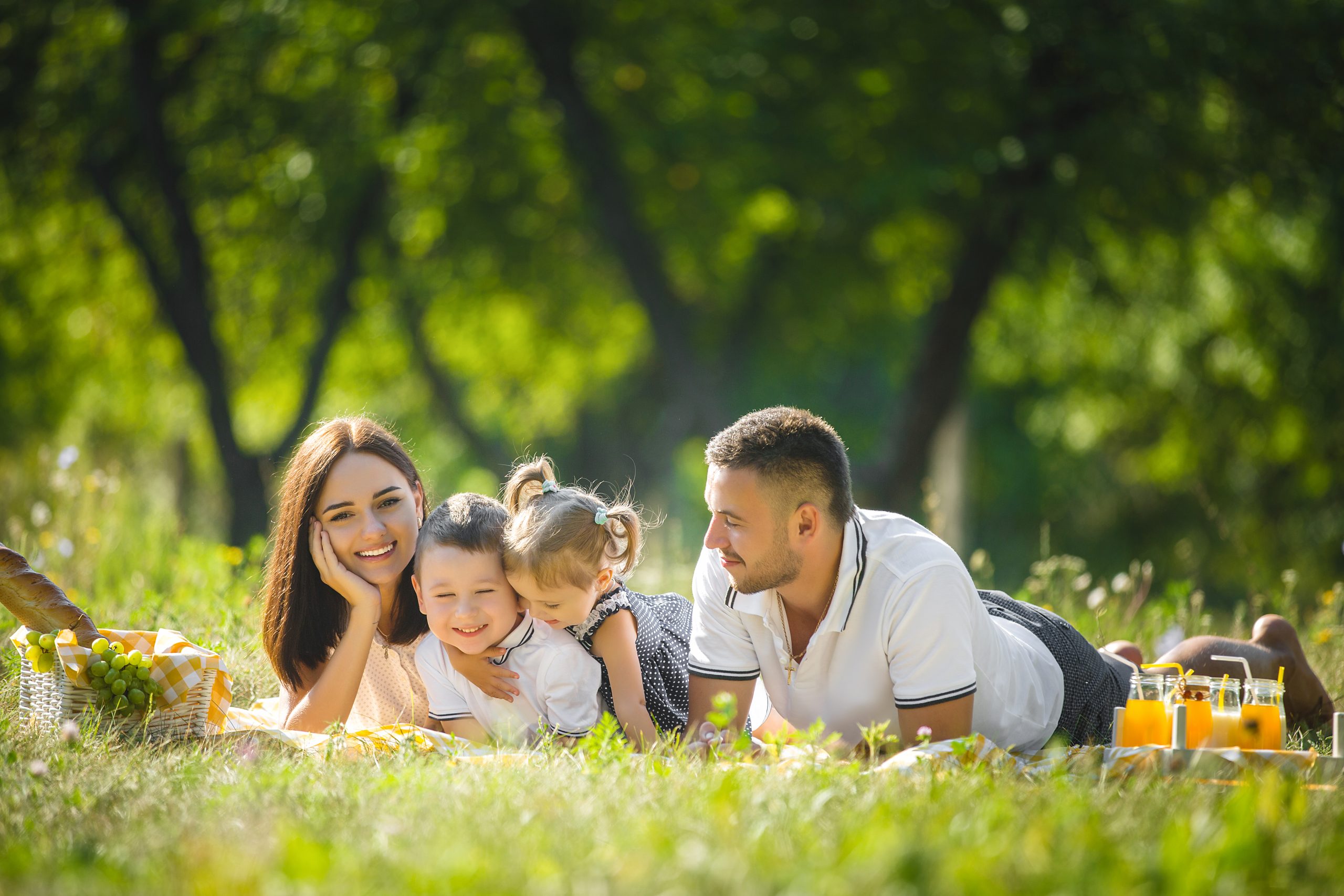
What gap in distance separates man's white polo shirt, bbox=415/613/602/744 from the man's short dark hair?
1.00 m

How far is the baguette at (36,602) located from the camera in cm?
379

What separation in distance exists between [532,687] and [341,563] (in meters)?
0.94

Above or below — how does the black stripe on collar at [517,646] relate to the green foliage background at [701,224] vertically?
below

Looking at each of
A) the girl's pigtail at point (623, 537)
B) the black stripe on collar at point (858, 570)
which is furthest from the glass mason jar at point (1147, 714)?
the girl's pigtail at point (623, 537)

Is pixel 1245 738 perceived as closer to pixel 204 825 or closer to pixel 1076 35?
pixel 204 825

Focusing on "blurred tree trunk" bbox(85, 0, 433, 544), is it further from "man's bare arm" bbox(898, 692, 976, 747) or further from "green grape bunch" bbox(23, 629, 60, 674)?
"man's bare arm" bbox(898, 692, 976, 747)

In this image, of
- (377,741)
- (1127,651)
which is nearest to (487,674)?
(377,741)

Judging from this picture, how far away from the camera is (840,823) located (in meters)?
2.38

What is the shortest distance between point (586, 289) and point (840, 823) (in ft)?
38.7

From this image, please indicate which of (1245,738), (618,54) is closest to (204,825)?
(1245,738)

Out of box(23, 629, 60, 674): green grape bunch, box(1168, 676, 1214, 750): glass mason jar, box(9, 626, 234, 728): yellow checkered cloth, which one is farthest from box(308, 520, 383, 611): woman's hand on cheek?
box(1168, 676, 1214, 750): glass mason jar

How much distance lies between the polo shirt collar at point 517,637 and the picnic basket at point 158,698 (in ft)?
3.28

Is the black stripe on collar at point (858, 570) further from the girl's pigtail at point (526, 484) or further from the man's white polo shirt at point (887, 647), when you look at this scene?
the girl's pigtail at point (526, 484)

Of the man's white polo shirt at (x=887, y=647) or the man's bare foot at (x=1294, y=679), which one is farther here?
the man's bare foot at (x=1294, y=679)
